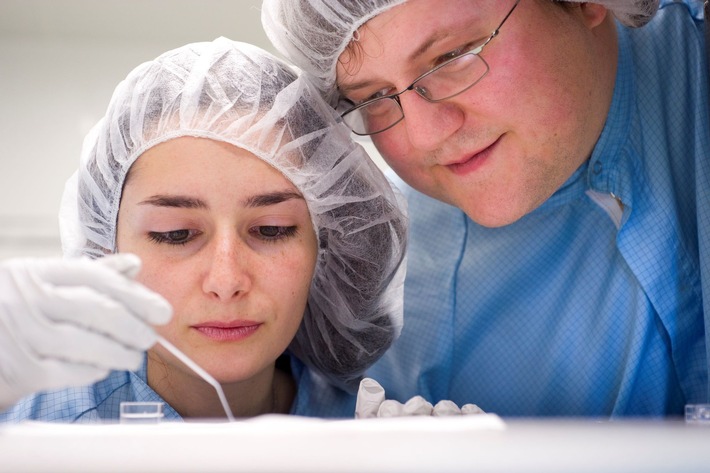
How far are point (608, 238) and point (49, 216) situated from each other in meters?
1.68

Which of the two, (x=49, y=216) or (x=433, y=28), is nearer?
(x=433, y=28)

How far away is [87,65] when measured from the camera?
2.38 m

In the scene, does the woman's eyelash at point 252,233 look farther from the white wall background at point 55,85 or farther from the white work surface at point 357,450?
the white wall background at point 55,85

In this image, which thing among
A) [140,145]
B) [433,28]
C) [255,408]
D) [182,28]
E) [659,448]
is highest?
[182,28]

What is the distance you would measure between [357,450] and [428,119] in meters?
0.83

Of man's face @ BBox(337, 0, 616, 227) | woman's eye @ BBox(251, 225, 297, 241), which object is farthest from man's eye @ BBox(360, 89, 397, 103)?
woman's eye @ BBox(251, 225, 297, 241)

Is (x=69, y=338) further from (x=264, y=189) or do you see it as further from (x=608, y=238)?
(x=608, y=238)

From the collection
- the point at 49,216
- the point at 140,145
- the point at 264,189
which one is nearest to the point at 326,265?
the point at 264,189

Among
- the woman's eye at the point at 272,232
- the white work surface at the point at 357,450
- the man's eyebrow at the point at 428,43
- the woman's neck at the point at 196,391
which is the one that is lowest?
the woman's neck at the point at 196,391

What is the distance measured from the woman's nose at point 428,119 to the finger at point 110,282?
24.6 inches

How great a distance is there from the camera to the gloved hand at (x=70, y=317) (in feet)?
2.69

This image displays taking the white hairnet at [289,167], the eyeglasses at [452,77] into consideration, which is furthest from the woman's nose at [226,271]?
the eyeglasses at [452,77]

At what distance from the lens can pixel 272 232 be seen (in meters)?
1.35

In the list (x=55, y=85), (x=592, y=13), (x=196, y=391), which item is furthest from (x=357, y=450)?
(x=55, y=85)
